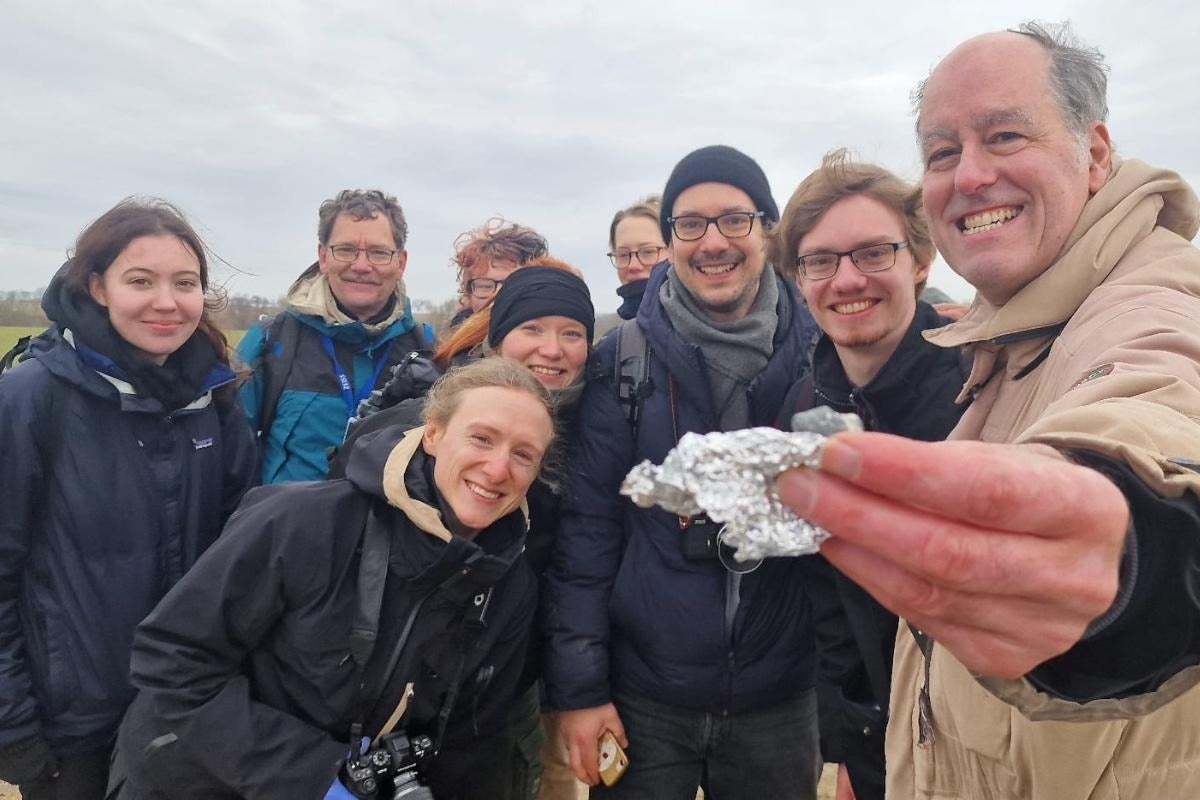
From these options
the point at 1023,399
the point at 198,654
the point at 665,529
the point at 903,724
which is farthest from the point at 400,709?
the point at 1023,399

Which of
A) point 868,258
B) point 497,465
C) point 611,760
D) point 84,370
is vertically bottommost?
point 611,760

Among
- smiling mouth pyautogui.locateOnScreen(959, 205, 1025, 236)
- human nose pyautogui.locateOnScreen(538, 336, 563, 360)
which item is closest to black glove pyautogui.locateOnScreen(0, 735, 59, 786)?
human nose pyautogui.locateOnScreen(538, 336, 563, 360)

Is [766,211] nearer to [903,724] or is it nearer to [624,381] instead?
[624,381]

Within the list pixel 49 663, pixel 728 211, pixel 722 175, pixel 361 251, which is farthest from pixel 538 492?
pixel 361 251

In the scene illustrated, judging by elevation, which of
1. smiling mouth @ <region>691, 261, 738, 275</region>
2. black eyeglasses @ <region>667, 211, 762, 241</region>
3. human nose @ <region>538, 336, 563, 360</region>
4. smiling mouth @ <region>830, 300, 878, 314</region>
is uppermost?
black eyeglasses @ <region>667, 211, 762, 241</region>

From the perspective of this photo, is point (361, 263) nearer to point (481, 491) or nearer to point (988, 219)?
point (481, 491)

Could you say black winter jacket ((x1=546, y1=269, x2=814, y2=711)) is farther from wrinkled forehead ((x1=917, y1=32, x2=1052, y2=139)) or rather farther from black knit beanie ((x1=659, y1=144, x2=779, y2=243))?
wrinkled forehead ((x1=917, y1=32, x2=1052, y2=139))

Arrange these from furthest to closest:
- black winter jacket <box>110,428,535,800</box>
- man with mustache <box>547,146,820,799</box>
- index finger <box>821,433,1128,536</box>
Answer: man with mustache <box>547,146,820,799</box> → black winter jacket <box>110,428,535,800</box> → index finger <box>821,433,1128,536</box>
